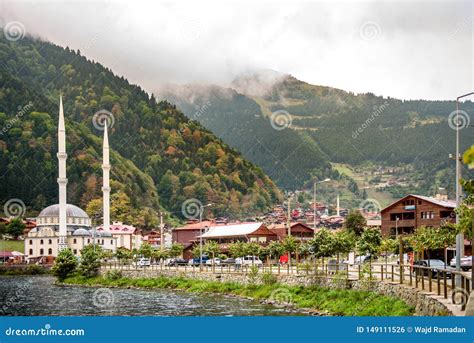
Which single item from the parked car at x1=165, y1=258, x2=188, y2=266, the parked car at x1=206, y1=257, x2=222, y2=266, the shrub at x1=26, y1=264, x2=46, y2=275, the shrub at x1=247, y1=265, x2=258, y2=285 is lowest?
the shrub at x1=26, y1=264, x2=46, y2=275

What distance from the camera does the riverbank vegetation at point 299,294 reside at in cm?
2605

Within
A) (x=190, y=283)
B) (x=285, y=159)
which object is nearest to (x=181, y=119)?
(x=285, y=159)

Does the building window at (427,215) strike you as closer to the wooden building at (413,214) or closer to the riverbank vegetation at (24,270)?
the wooden building at (413,214)

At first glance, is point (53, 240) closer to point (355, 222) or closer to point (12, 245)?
point (12, 245)

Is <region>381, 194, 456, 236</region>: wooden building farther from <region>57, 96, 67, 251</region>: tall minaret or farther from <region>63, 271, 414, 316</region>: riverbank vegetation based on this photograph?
<region>57, 96, 67, 251</region>: tall minaret

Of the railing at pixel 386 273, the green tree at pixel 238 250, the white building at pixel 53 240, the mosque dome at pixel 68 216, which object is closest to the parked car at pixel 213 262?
the railing at pixel 386 273

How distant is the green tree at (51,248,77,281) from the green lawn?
52.2m

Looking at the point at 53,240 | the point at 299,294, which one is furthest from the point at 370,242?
the point at 53,240

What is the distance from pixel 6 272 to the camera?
95.1 meters

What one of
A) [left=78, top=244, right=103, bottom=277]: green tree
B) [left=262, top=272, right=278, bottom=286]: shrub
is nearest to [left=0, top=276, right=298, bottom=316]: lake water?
[left=262, top=272, right=278, bottom=286]: shrub

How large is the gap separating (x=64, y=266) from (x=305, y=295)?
117ft

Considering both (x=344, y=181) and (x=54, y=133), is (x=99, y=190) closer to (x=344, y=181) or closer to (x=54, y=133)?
(x=54, y=133)

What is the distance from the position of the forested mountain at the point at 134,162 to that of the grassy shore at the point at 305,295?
69024 millimetres

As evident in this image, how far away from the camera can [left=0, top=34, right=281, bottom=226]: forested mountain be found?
133125mm
